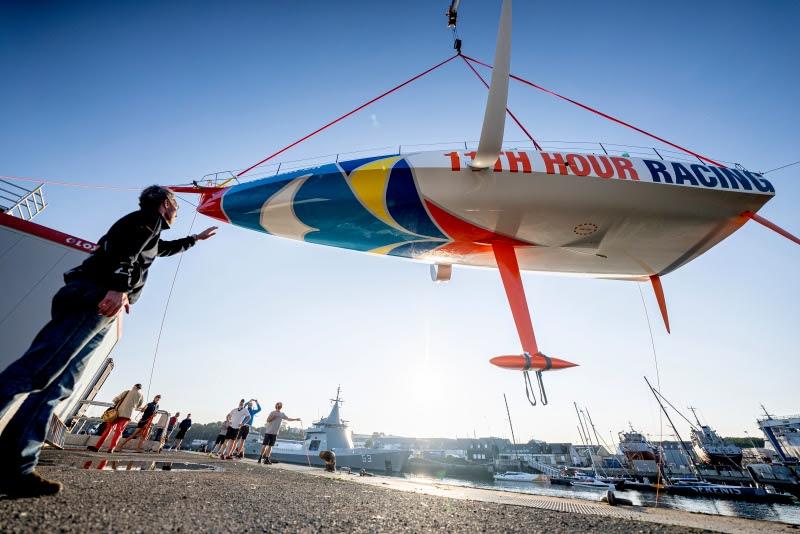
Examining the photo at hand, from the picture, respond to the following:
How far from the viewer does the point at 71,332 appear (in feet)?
5.23

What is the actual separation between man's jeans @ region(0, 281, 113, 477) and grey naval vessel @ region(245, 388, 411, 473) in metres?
23.3

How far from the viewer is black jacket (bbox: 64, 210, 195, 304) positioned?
1687 mm

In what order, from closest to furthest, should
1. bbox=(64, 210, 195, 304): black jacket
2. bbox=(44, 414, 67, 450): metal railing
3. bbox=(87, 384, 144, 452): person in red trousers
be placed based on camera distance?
Result: bbox=(64, 210, 195, 304): black jacket → bbox=(44, 414, 67, 450): metal railing → bbox=(87, 384, 144, 452): person in red trousers

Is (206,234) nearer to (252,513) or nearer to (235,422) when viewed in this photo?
(252,513)

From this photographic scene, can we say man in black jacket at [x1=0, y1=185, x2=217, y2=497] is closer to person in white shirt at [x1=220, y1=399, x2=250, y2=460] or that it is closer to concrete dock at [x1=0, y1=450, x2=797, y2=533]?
concrete dock at [x1=0, y1=450, x2=797, y2=533]

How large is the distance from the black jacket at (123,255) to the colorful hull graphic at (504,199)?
2504 mm

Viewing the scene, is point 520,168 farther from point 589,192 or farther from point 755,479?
point 755,479

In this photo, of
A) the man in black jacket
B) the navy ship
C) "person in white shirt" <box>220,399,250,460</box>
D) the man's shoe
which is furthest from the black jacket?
the navy ship

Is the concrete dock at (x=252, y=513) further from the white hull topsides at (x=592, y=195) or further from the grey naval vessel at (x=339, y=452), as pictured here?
the grey naval vessel at (x=339, y=452)

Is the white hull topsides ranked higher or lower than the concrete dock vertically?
higher

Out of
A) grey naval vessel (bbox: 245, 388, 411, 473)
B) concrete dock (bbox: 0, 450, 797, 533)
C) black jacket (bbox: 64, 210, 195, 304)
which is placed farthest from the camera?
grey naval vessel (bbox: 245, 388, 411, 473)

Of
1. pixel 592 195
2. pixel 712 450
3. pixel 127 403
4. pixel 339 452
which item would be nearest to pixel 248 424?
pixel 127 403

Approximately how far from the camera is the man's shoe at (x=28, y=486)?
1.38 m

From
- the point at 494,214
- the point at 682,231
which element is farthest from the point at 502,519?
the point at 682,231
